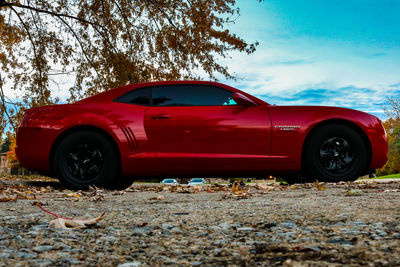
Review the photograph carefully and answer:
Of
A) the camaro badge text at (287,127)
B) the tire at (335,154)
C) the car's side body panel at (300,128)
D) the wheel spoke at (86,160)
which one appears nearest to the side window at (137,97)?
the wheel spoke at (86,160)

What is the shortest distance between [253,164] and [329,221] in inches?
112

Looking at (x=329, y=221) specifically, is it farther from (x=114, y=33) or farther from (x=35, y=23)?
(x=35, y=23)

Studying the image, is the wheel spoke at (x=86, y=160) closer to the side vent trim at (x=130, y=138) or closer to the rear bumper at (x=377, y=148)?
the side vent trim at (x=130, y=138)

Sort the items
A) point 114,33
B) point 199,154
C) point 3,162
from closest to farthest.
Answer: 1. point 199,154
2. point 114,33
3. point 3,162

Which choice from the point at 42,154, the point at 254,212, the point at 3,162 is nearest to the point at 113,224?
the point at 254,212

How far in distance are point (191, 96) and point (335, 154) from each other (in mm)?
2144

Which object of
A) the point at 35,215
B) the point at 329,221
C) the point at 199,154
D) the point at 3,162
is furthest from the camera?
the point at 3,162

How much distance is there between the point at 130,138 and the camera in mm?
5230

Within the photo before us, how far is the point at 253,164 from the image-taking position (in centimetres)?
521

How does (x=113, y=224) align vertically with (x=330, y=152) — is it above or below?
below

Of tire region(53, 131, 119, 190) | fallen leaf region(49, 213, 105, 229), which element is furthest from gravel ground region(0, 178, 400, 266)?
tire region(53, 131, 119, 190)

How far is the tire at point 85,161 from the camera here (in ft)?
17.0

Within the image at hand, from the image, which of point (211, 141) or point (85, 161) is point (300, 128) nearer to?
point (211, 141)

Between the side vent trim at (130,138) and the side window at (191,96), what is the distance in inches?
21.4
